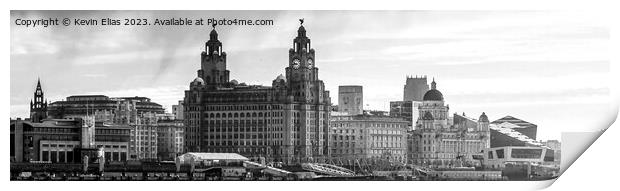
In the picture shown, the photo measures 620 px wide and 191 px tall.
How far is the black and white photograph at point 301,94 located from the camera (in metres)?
15.7

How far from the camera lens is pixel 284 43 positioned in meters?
16.0

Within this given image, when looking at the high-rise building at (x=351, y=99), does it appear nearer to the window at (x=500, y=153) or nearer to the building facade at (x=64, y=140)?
the window at (x=500, y=153)

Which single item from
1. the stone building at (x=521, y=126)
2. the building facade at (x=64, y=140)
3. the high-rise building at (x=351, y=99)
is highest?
the high-rise building at (x=351, y=99)

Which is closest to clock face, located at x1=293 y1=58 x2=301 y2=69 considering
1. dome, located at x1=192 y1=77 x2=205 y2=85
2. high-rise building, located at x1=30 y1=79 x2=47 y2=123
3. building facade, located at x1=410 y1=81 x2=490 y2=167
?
dome, located at x1=192 y1=77 x2=205 y2=85

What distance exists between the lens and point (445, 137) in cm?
1684

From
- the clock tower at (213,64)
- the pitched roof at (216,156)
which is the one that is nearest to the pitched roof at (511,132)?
the pitched roof at (216,156)

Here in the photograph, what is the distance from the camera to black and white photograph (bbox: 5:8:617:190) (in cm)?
1570

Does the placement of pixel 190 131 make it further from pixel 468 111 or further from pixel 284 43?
pixel 468 111

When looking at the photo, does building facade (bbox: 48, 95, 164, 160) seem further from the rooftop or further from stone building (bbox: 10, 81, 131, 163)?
the rooftop

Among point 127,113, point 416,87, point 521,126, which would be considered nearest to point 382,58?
point 416,87

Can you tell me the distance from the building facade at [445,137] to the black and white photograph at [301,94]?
19mm

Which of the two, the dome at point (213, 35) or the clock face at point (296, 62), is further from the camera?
the clock face at point (296, 62)
